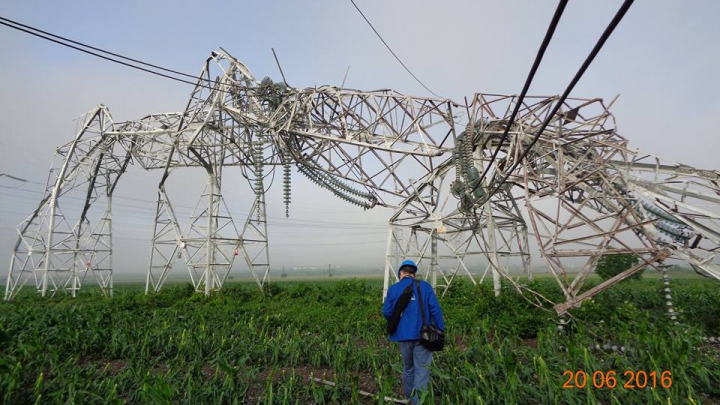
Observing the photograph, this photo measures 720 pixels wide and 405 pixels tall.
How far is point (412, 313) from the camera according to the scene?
18.4 feet

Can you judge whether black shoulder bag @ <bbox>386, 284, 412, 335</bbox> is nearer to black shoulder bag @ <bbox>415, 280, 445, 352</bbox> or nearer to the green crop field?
black shoulder bag @ <bbox>415, 280, 445, 352</bbox>

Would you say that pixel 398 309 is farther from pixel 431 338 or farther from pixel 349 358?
pixel 349 358

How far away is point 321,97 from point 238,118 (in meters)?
5.29

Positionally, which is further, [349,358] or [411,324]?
[349,358]

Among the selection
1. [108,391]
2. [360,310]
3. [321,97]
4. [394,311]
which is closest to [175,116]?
[321,97]

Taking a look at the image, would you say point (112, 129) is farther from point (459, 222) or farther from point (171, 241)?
point (459, 222)

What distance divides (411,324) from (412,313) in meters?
0.15

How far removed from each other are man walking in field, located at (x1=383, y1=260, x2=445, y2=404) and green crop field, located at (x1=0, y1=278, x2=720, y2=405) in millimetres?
450

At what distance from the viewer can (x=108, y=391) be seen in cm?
603
